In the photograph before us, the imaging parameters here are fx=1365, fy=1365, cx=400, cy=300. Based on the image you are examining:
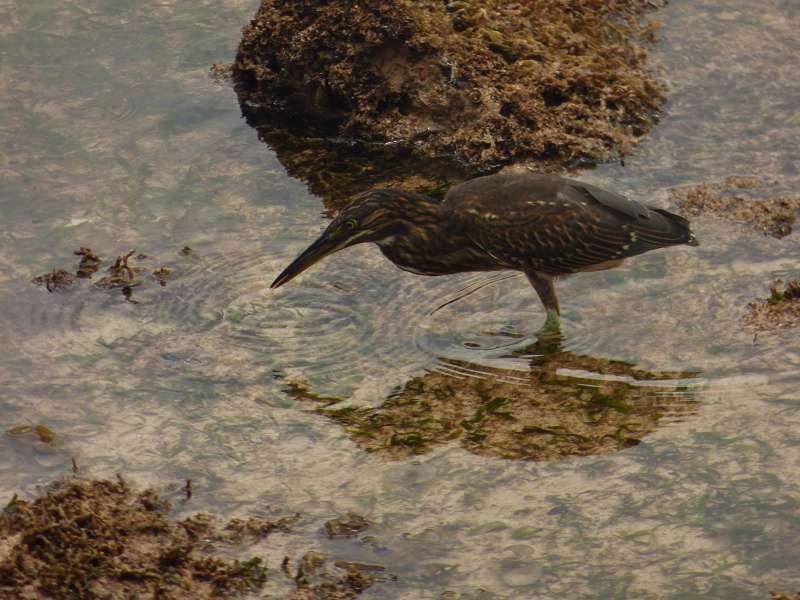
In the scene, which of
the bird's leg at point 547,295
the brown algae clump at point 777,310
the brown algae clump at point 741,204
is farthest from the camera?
the brown algae clump at point 741,204

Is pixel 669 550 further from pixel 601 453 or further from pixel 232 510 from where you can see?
pixel 232 510

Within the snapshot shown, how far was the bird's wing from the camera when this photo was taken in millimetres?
8180

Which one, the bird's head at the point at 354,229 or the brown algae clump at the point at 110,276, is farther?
the brown algae clump at the point at 110,276

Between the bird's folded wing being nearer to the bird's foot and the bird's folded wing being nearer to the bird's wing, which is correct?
the bird's wing

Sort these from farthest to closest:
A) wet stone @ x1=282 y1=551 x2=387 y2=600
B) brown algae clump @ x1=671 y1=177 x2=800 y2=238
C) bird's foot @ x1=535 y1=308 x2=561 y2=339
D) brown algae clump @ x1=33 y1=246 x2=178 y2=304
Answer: brown algae clump @ x1=671 y1=177 x2=800 y2=238
brown algae clump @ x1=33 y1=246 x2=178 y2=304
bird's foot @ x1=535 y1=308 x2=561 y2=339
wet stone @ x1=282 y1=551 x2=387 y2=600

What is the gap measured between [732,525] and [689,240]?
2.51 m

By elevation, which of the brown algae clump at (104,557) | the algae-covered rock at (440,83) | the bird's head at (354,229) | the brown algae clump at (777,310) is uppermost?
the algae-covered rock at (440,83)

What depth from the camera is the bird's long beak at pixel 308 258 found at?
25.7ft

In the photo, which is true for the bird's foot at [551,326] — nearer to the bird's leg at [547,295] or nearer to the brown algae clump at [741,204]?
the bird's leg at [547,295]

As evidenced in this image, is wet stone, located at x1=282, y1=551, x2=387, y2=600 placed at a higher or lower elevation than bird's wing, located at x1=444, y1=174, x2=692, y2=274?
lower

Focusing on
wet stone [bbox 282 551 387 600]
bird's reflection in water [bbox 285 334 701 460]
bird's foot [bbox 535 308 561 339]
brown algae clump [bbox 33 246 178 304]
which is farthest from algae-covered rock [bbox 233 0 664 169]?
wet stone [bbox 282 551 387 600]

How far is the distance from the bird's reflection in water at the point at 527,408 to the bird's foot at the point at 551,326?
0.42ft

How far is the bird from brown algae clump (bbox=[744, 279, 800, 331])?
59cm

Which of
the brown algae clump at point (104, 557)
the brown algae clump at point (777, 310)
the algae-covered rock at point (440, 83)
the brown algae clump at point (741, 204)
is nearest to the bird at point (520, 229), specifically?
the brown algae clump at point (777, 310)
